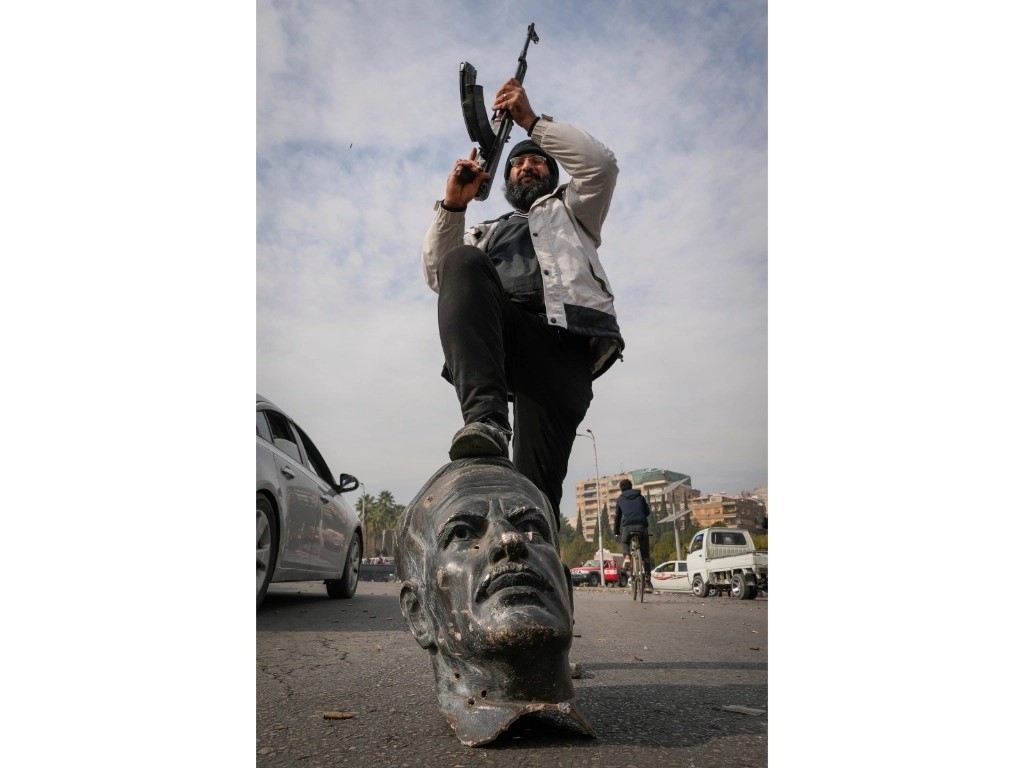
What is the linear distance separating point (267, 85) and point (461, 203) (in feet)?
1.98

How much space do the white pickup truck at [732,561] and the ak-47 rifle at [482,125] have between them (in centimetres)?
105

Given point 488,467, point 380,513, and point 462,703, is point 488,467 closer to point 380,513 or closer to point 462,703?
point 462,703

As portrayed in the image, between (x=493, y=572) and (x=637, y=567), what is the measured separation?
15.3ft

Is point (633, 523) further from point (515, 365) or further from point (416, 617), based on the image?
point (416, 617)

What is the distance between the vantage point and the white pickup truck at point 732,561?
69.0 inches

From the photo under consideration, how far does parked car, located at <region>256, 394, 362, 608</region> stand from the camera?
7.07ft

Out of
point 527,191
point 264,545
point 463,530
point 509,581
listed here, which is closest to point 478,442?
point 463,530

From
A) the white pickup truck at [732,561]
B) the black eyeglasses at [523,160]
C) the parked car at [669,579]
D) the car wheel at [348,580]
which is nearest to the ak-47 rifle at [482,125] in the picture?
the black eyeglasses at [523,160]

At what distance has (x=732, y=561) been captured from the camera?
6.45 ft

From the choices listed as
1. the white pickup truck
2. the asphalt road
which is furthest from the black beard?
the asphalt road

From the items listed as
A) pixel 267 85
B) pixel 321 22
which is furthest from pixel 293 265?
pixel 321 22

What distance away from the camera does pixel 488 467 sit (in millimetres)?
1271

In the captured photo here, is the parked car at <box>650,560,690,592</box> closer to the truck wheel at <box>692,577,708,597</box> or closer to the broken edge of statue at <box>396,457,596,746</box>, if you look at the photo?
the truck wheel at <box>692,577,708,597</box>
